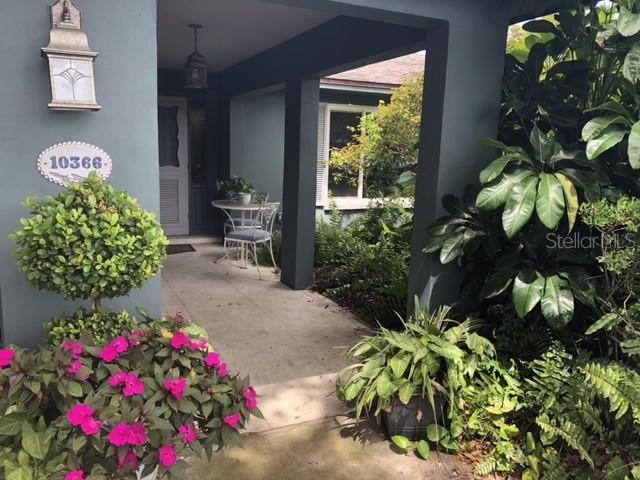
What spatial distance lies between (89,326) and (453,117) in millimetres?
2300

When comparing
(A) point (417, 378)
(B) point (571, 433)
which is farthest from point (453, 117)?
(B) point (571, 433)

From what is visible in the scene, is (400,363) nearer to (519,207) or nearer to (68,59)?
(519,207)

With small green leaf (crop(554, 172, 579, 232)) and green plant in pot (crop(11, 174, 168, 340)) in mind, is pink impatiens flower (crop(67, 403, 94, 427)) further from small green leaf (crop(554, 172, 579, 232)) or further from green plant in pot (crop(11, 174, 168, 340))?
small green leaf (crop(554, 172, 579, 232))

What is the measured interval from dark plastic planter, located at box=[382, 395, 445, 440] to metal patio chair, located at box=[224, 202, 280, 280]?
3.52 m

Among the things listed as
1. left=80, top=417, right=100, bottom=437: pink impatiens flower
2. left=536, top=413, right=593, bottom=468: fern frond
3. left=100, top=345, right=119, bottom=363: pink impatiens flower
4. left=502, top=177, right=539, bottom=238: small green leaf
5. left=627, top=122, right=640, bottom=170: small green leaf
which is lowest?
left=536, top=413, right=593, bottom=468: fern frond

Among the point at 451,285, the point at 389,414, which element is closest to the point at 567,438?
the point at 389,414

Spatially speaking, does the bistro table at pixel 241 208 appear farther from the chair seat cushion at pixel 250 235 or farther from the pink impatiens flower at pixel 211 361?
the pink impatiens flower at pixel 211 361

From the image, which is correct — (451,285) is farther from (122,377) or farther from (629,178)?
(122,377)

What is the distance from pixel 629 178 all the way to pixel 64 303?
9.61 ft

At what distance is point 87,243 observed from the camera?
1.96m

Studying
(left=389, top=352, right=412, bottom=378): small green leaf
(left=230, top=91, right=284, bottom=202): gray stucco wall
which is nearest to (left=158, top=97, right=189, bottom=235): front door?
(left=230, top=91, right=284, bottom=202): gray stucco wall

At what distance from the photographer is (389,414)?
274cm

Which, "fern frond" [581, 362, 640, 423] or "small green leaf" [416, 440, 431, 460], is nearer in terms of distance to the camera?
"fern frond" [581, 362, 640, 423]

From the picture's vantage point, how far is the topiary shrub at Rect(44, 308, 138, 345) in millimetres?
2160
